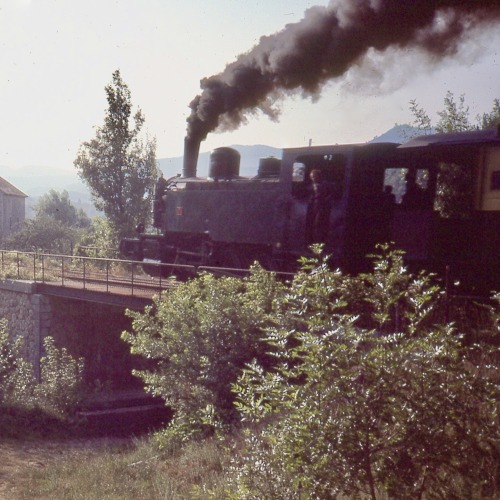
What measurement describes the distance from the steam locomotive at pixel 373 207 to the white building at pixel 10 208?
48.3 m

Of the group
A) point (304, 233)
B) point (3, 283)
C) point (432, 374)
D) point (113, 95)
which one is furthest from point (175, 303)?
point (113, 95)

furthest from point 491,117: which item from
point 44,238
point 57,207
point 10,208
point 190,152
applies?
point 57,207

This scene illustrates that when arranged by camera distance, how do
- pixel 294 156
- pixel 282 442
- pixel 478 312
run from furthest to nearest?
1. pixel 294 156
2. pixel 478 312
3. pixel 282 442

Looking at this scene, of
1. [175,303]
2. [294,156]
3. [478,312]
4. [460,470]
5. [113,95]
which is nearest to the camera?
[460,470]

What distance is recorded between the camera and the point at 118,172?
117 ft

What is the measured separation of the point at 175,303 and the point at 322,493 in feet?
21.3

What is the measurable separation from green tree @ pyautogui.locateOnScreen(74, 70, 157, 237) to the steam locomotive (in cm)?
2159

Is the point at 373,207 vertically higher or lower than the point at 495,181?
lower

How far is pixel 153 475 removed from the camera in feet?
32.9

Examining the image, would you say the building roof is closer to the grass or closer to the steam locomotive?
the steam locomotive

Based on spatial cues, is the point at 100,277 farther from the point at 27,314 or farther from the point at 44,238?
the point at 44,238

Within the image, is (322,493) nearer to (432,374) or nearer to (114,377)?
(432,374)

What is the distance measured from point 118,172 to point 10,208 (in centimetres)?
3074

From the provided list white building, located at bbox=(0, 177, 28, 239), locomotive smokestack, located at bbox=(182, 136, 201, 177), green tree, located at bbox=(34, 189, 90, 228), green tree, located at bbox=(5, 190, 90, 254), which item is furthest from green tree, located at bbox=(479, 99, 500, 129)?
green tree, located at bbox=(34, 189, 90, 228)
